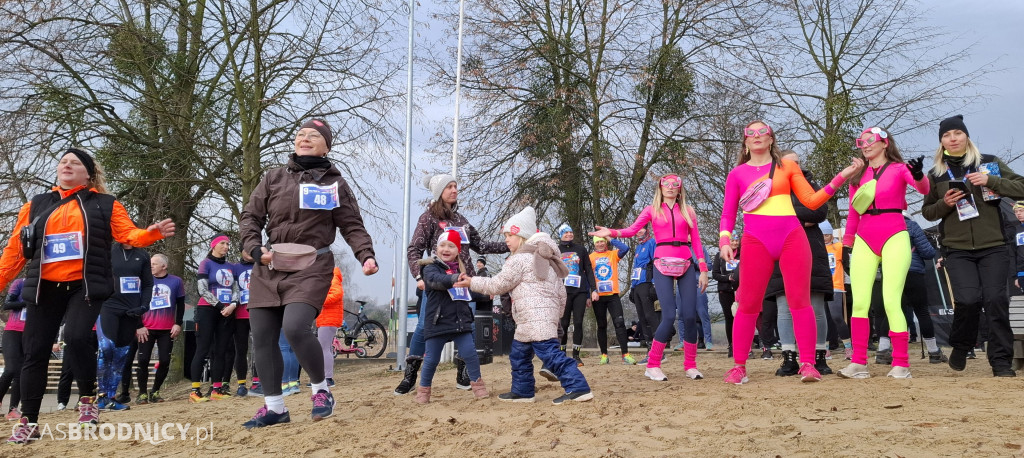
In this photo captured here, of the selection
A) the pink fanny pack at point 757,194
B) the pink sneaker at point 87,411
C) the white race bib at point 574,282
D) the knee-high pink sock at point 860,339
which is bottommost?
the pink sneaker at point 87,411

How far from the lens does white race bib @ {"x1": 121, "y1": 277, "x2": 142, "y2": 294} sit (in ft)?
26.5

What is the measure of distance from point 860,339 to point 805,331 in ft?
1.62

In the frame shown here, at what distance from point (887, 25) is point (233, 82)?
15947mm

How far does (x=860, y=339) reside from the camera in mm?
6219

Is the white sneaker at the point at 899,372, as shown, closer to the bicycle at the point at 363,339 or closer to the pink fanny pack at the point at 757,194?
the pink fanny pack at the point at 757,194

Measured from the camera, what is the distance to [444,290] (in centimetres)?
623

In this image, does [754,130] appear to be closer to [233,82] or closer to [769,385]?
[769,385]

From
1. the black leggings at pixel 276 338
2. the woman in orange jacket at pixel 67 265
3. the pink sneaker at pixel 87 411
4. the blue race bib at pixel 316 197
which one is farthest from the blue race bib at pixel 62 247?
the blue race bib at pixel 316 197

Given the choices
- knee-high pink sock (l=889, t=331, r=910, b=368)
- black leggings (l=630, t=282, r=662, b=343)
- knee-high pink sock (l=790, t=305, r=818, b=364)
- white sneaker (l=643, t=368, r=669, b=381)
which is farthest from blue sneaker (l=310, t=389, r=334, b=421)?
black leggings (l=630, t=282, r=662, b=343)

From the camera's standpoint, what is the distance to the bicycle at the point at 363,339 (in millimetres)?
17641

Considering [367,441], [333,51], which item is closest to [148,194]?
[333,51]

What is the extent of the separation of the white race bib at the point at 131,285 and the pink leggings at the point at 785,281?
5993 mm

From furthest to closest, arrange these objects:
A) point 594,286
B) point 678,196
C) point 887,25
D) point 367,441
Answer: point 887,25 → point 594,286 → point 678,196 → point 367,441

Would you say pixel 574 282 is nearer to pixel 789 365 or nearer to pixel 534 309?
pixel 789 365
